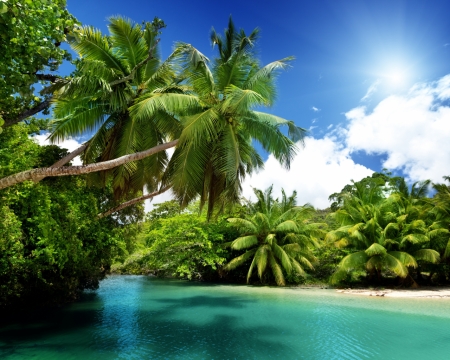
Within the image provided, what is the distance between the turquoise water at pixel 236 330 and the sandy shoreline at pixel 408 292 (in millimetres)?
1219

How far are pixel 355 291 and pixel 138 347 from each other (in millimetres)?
13453

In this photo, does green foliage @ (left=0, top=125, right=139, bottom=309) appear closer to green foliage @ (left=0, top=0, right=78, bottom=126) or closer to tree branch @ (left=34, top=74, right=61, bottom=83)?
tree branch @ (left=34, top=74, right=61, bottom=83)

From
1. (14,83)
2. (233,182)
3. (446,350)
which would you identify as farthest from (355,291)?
(14,83)

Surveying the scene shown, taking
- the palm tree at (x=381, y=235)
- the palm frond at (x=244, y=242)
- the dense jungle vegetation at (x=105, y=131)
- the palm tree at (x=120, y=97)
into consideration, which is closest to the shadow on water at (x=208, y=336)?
the dense jungle vegetation at (x=105, y=131)

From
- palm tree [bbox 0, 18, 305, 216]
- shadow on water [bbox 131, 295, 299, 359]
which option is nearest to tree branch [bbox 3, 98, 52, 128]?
palm tree [bbox 0, 18, 305, 216]

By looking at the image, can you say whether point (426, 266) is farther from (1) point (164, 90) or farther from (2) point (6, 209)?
(2) point (6, 209)

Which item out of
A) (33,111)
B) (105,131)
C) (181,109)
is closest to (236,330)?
(181,109)

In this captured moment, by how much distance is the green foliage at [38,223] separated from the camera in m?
7.41

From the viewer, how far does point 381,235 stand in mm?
17547

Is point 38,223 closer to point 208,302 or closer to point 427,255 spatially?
point 208,302

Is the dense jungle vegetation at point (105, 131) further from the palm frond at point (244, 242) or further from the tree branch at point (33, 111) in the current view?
the palm frond at point (244, 242)

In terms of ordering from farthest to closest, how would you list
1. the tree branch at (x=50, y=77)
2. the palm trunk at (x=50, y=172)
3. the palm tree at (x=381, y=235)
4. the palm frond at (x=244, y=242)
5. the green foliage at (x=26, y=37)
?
the palm frond at (x=244, y=242) < the palm tree at (x=381, y=235) < the tree branch at (x=50, y=77) < the palm trunk at (x=50, y=172) < the green foliage at (x=26, y=37)

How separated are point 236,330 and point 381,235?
11647 mm

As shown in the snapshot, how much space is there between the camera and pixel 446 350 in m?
7.36
